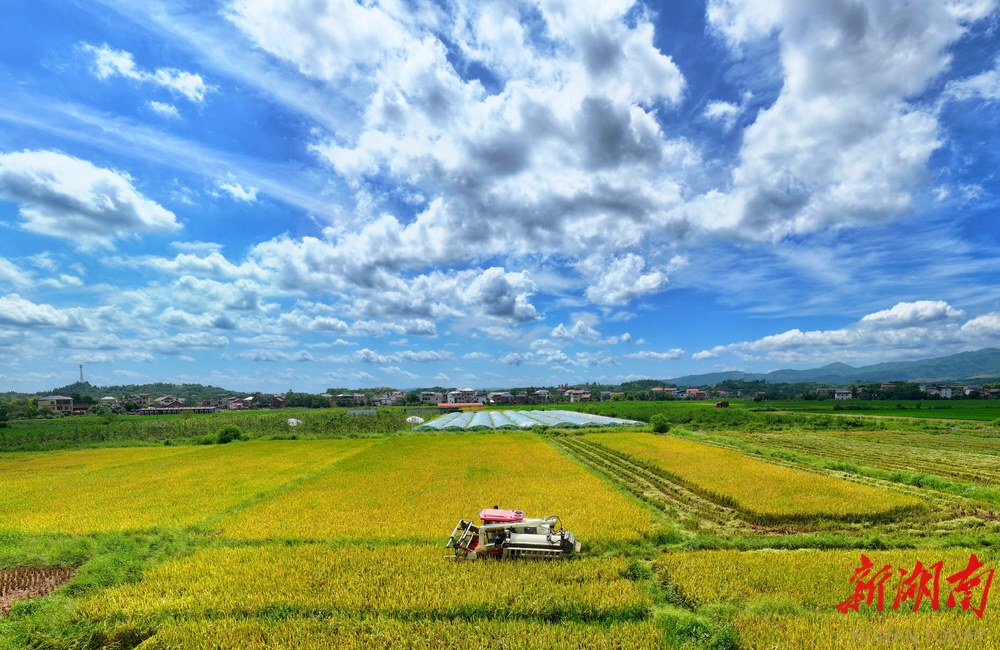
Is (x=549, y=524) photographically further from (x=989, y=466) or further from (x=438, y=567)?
(x=989, y=466)

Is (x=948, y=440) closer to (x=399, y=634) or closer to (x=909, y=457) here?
(x=909, y=457)

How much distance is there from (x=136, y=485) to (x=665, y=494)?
25.7 meters

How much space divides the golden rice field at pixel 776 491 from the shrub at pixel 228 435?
146ft

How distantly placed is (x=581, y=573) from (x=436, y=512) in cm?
645

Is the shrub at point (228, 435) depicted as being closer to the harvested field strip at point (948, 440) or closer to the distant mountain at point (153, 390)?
the harvested field strip at point (948, 440)

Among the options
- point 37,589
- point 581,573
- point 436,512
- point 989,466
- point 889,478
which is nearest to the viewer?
point 581,573

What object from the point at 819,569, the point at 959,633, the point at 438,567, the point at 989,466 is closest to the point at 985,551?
the point at 819,569

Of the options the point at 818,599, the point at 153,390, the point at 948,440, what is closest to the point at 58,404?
the point at 153,390

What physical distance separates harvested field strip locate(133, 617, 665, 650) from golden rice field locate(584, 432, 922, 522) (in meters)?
9.37

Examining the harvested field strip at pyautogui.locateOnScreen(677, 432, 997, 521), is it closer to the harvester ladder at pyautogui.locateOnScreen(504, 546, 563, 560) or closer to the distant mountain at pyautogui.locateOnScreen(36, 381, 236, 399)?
the harvester ladder at pyautogui.locateOnScreen(504, 546, 563, 560)

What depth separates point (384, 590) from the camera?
8711 millimetres

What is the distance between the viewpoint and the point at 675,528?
501 inches

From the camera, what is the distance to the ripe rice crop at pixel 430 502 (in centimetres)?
1248

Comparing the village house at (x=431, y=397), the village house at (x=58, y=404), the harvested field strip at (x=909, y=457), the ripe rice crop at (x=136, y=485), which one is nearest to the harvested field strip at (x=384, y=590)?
the ripe rice crop at (x=136, y=485)
